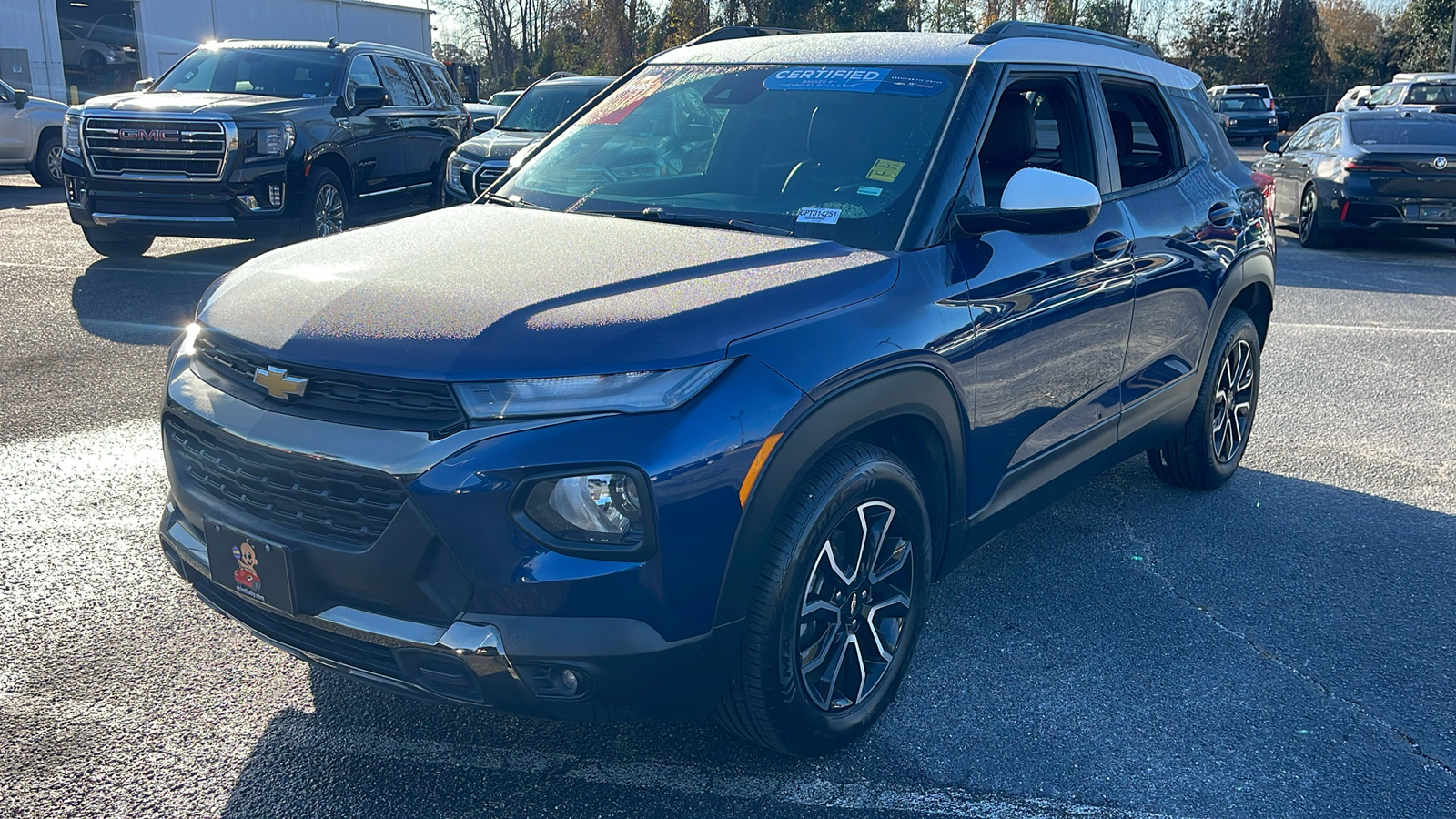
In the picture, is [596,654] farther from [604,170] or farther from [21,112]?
[21,112]

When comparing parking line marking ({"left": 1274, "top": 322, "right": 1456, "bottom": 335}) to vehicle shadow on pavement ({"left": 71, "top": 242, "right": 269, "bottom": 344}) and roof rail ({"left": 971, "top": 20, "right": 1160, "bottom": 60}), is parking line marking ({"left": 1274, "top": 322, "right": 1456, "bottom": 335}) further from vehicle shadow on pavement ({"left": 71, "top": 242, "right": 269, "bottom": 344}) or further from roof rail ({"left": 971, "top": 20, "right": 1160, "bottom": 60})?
vehicle shadow on pavement ({"left": 71, "top": 242, "right": 269, "bottom": 344})

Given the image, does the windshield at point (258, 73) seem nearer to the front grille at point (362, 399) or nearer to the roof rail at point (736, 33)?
the roof rail at point (736, 33)

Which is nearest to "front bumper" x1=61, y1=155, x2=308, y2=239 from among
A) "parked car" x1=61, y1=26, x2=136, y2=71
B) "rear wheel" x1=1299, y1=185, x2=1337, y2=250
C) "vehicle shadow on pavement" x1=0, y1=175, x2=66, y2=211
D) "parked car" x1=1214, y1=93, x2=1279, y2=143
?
A: "vehicle shadow on pavement" x1=0, y1=175, x2=66, y2=211

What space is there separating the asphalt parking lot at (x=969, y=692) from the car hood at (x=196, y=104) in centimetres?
480

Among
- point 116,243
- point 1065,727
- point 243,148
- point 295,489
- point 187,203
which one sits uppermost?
point 243,148

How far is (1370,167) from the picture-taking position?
12656mm

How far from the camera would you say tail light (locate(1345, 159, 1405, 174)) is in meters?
12.5

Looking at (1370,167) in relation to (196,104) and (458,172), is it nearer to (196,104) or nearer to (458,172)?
(458,172)

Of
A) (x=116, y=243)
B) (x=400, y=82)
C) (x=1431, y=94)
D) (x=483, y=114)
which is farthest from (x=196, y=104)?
(x=1431, y=94)

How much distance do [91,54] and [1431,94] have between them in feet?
109

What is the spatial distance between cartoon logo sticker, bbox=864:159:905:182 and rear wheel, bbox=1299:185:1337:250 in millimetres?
11715

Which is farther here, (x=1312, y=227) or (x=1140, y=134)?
(x=1312, y=227)

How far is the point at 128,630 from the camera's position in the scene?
361 centimetres

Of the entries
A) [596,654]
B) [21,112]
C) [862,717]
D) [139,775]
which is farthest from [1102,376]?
[21,112]
